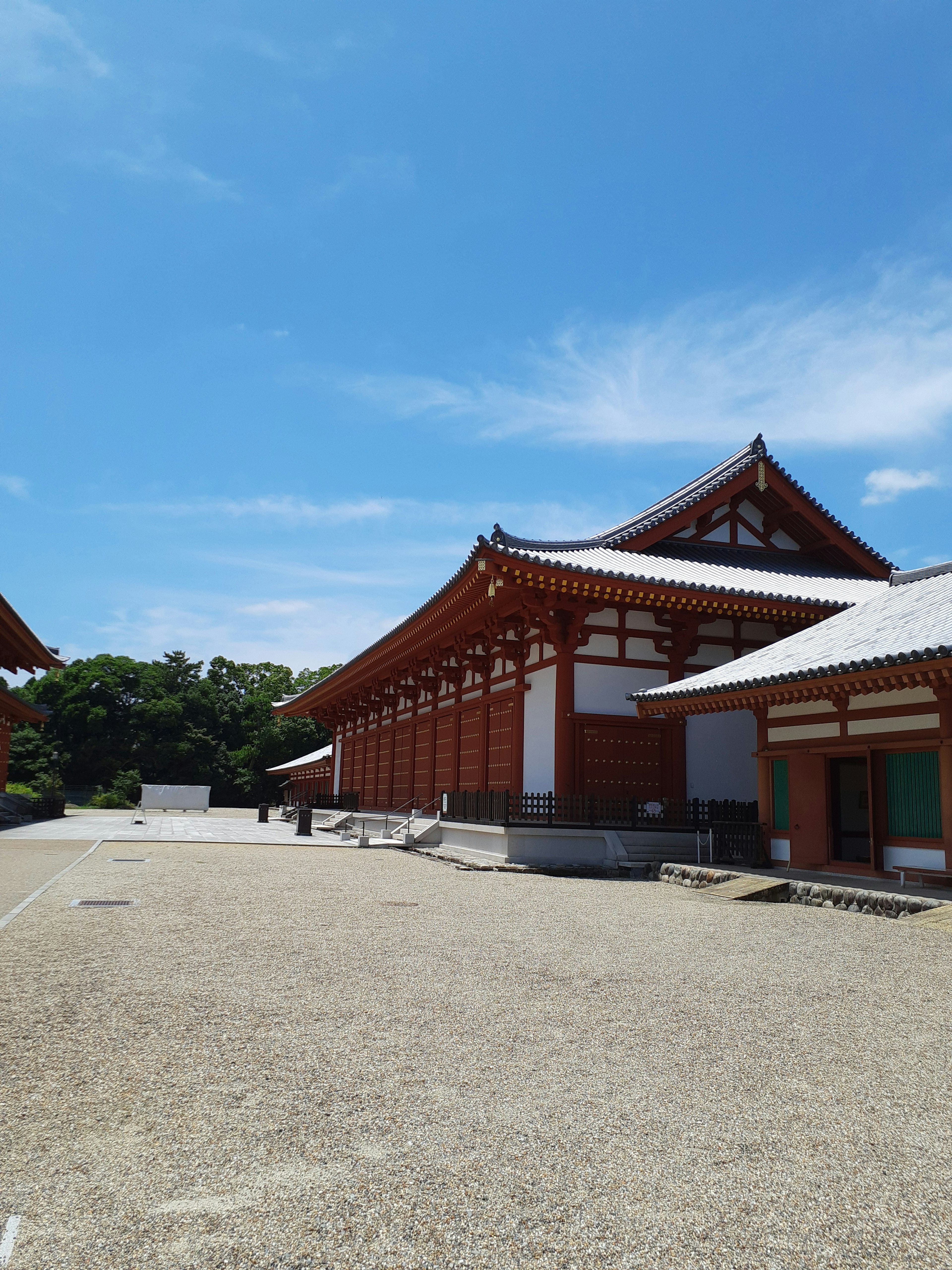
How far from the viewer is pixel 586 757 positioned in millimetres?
16609

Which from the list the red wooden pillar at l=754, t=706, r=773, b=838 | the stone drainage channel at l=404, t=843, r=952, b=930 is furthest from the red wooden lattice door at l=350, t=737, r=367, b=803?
the red wooden pillar at l=754, t=706, r=773, b=838

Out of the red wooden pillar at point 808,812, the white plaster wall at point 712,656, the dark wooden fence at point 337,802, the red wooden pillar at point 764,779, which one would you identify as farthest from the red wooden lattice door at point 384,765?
the red wooden pillar at point 808,812

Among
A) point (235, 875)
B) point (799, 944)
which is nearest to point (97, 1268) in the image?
point (799, 944)

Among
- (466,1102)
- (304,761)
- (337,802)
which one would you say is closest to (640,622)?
(466,1102)

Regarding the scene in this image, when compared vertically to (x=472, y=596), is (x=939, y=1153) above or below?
below

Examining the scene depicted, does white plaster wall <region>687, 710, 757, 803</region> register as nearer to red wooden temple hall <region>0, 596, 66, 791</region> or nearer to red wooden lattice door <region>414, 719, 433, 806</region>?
red wooden lattice door <region>414, 719, 433, 806</region>

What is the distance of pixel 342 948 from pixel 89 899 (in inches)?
144

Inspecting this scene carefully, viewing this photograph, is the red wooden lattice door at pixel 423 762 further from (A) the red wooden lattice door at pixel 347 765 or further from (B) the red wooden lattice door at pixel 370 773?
(A) the red wooden lattice door at pixel 347 765

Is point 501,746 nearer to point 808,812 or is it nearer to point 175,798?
point 808,812

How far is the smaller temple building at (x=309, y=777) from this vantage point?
4416 cm

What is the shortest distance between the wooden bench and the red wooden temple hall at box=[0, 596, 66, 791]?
59.7 feet

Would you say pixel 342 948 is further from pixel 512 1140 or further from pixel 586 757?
pixel 586 757

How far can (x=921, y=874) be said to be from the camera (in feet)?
36.3

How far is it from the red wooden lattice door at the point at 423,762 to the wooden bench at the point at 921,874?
1432 centimetres
